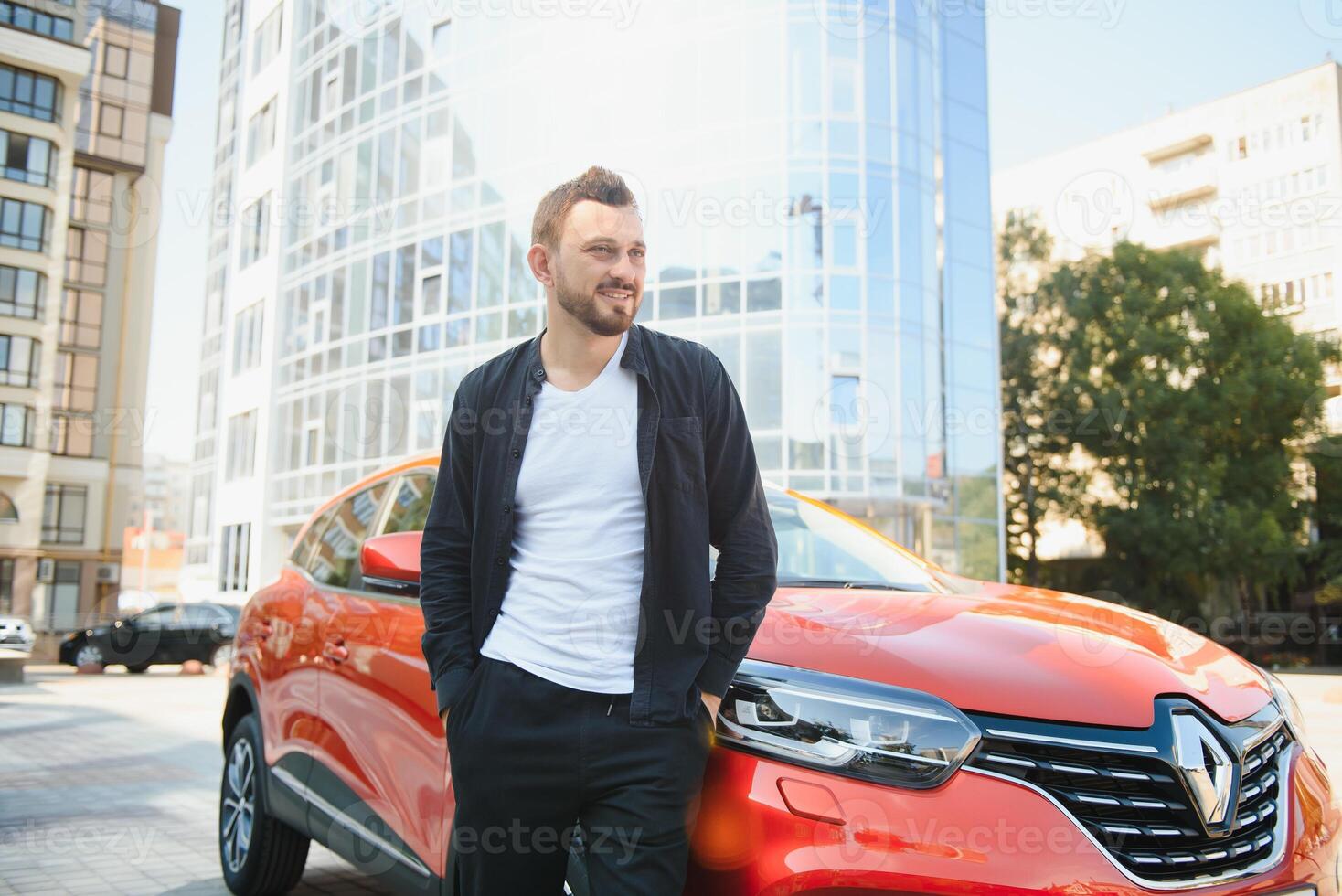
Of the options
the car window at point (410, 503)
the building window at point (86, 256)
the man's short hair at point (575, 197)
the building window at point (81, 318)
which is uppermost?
the building window at point (86, 256)

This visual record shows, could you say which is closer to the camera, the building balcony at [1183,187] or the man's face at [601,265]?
the man's face at [601,265]

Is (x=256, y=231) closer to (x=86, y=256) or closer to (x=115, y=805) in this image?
(x=86, y=256)

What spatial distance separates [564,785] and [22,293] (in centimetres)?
4522

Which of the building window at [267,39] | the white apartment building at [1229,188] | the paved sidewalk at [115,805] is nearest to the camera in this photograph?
the paved sidewalk at [115,805]

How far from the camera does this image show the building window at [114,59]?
4506 cm

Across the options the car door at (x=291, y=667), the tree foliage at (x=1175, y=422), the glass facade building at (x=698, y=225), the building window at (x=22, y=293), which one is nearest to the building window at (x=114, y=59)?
the building window at (x=22, y=293)

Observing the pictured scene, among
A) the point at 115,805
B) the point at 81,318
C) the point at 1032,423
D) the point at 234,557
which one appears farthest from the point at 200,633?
the point at 81,318

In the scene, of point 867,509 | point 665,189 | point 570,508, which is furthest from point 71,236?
point 570,508

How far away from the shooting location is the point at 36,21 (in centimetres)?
4041

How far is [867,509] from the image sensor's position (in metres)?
A: 23.4

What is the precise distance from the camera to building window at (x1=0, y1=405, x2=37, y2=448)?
128 ft

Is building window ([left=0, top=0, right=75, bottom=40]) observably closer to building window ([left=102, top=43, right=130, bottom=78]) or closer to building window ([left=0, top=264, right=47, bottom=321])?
building window ([left=102, top=43, right=130, bottom=78])

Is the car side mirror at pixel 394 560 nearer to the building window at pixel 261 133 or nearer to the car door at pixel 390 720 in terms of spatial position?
the car door at pixel 390 720

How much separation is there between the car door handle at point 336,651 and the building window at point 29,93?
144 ft
